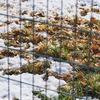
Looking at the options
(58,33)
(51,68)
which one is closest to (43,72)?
(51,68)

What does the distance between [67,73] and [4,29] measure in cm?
140

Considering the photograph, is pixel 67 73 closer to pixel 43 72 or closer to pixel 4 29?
pixel 43 72

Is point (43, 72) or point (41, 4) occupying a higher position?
point (41, 4)

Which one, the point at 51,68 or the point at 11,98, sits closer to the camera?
the point at 11,98

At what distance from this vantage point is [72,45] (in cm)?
434

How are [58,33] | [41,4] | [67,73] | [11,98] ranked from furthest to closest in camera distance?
[41,4], [58,33], [67,73], [11,98]

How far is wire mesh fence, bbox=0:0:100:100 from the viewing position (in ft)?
10.9

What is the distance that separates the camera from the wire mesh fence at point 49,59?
131 inches

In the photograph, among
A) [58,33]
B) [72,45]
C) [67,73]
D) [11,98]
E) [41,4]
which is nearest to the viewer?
[11,98]

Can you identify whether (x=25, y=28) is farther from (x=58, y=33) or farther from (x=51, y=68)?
(x=51, y=68)

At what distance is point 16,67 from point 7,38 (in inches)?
30.1

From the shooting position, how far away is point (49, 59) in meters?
4.04

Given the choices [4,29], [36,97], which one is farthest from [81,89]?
[4,29]

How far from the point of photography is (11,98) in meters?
3.34
